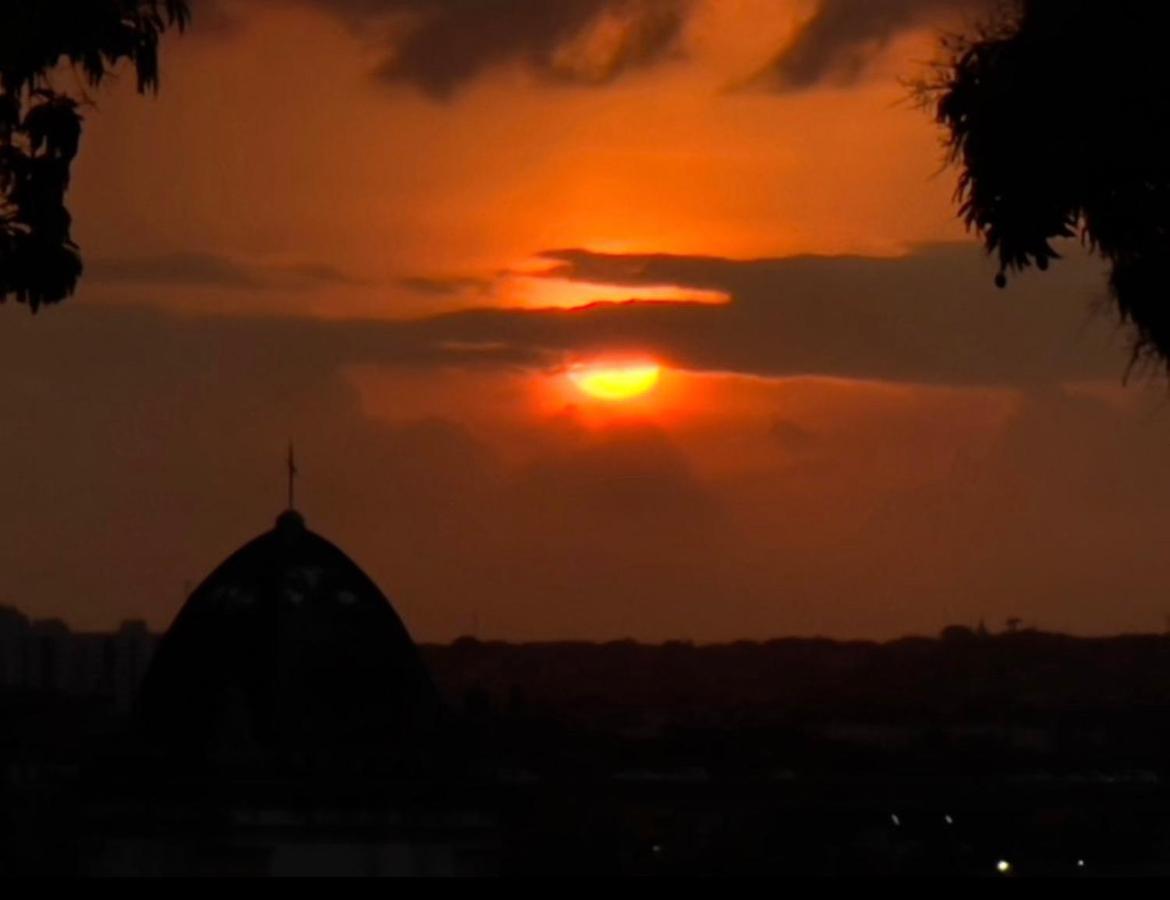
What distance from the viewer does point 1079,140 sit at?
925 centimetres

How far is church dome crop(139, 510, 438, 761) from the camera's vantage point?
8469cm

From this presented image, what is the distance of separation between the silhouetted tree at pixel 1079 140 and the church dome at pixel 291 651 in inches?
2935

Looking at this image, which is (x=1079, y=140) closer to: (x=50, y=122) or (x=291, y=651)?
(x=50, y=122)

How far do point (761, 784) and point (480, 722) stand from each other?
27.9 meters

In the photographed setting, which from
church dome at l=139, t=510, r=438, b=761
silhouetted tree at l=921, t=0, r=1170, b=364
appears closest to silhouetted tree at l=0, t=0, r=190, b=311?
silhouetted tree at l=921, t=0, r=1170, b=364

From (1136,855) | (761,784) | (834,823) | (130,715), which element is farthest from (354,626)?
(1136,855)

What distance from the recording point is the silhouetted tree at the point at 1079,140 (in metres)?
9.12

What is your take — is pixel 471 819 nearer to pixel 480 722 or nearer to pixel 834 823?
pixel 834 823

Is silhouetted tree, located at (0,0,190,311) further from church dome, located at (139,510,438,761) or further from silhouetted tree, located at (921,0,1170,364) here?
church dome, located at (139,510,438,761)

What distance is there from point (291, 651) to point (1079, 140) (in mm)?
79491

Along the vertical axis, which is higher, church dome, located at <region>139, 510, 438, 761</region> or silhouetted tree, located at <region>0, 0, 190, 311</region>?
church dome, located at <region>139, 510, 438, 761</region>

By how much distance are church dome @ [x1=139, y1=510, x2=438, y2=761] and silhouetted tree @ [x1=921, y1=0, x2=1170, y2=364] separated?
74559 mm

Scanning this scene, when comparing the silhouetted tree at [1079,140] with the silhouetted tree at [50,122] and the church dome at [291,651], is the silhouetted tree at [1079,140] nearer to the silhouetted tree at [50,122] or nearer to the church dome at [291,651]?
the silhouetted tree at [50,122]

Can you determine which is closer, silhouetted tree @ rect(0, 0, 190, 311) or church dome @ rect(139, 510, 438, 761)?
silhouetted tree @ rect(0, 0, 190, 311)
